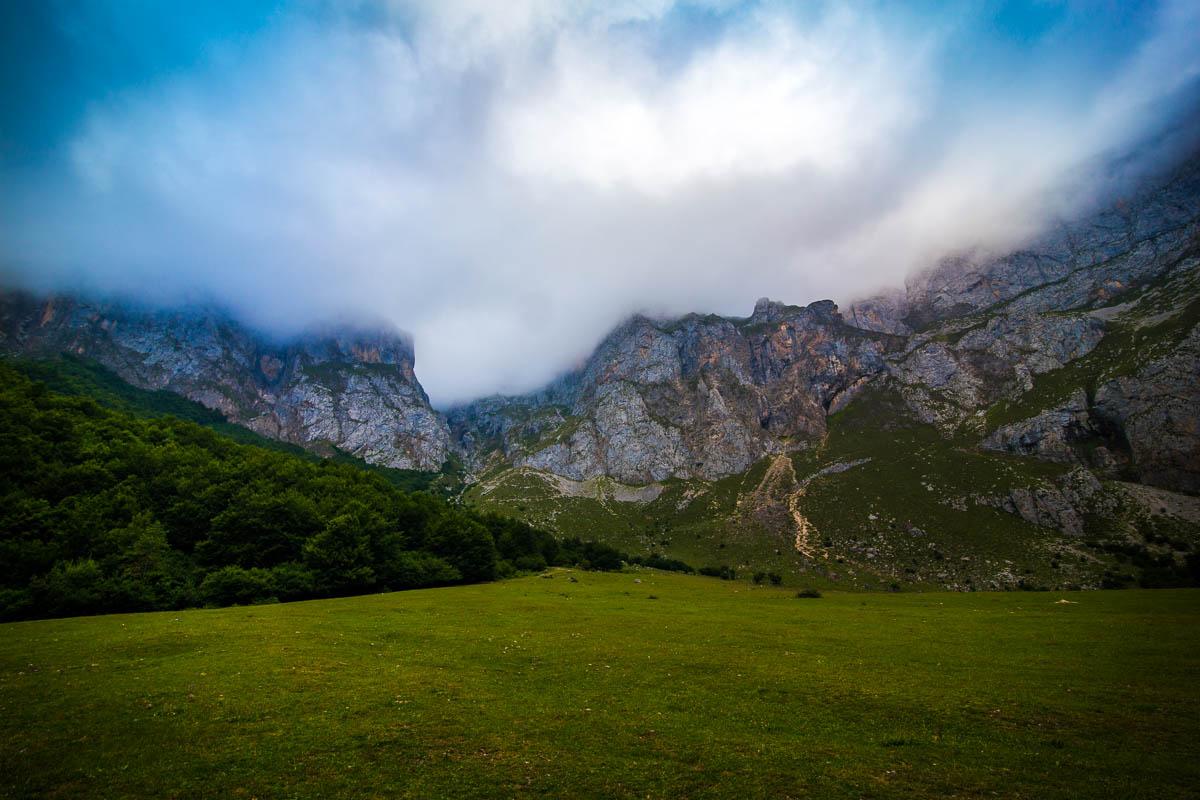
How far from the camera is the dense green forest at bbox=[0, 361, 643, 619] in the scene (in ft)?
164

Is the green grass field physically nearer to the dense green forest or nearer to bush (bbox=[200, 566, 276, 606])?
the dense green forest

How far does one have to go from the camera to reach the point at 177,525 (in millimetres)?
67062

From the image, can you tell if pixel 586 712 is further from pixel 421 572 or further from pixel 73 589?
pixel 421 572

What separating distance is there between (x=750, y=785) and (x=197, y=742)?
1655 cm

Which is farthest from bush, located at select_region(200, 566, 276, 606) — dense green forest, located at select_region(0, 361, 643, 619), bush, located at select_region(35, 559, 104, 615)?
bush, located at select_region(35, 559, 104, 615)

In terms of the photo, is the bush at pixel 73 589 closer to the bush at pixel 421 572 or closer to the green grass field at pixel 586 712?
the green grass field at pixel 586 712

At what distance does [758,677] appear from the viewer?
2562cm

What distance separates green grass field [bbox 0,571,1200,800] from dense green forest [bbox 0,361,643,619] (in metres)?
18.6

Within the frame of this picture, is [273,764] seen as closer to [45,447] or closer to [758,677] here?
[758,677]

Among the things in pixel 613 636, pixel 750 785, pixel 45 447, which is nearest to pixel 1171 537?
pixel 613 636

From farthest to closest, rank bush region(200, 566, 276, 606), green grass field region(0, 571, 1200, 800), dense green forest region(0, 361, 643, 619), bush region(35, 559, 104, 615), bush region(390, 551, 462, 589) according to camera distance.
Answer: bush region(390, 551, 462, 589) → bush region(200, 566, 276, 606) → dense green forest region(0, 361, 643, 619) → bush region(35, 559, 104, 615) → green grass field region(0, 571, 1200, 800)

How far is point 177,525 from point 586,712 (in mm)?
72068

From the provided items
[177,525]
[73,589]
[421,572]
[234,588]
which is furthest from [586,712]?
[177,525]

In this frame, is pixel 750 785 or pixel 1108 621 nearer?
pixel 750 785
